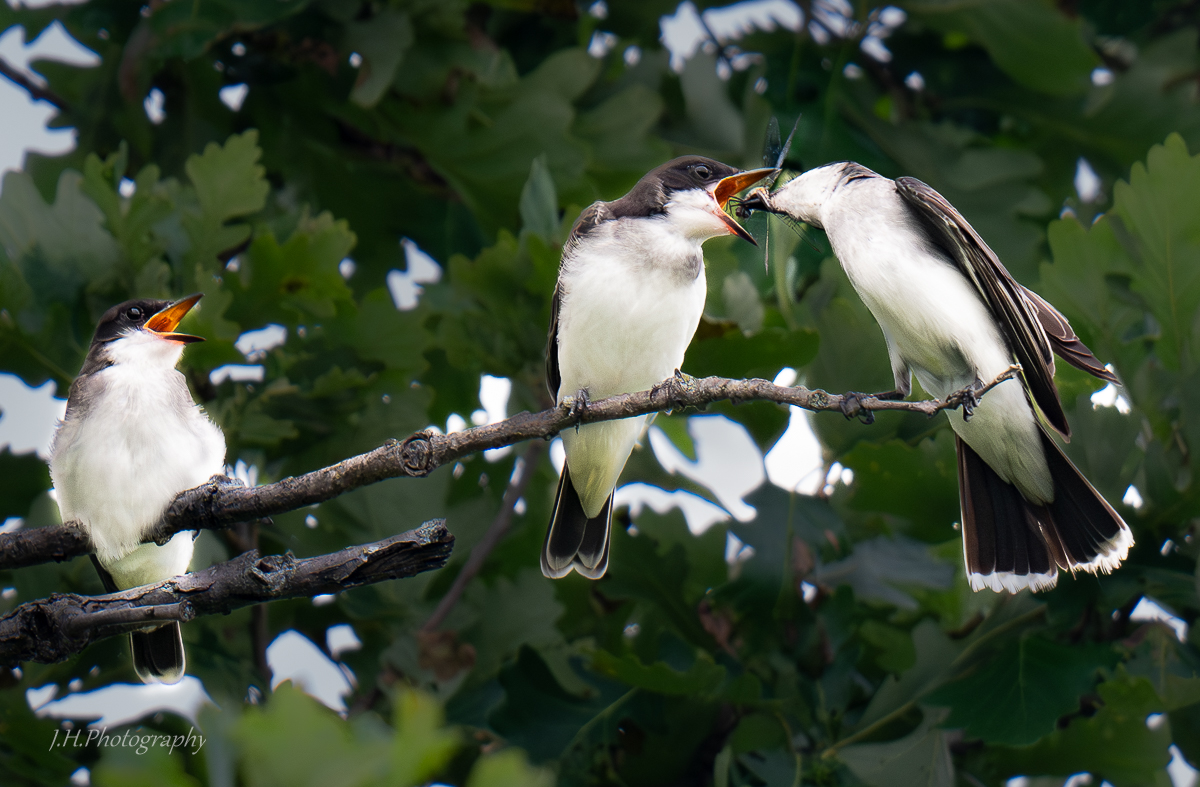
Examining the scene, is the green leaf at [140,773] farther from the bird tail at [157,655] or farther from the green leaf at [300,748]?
the bird tail at [157,655]

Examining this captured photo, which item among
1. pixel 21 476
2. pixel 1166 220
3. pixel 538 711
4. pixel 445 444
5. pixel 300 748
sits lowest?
pixel 538 711

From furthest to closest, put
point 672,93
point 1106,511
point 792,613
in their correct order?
point 672,93 < point 792,613 < point 1106,511

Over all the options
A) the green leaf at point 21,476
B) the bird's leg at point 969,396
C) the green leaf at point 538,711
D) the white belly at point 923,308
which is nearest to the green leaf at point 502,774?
the bird's leg at point 969,396

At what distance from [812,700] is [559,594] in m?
1.09

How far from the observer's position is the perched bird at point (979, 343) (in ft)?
6.64

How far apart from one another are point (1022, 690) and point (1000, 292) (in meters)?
1.17

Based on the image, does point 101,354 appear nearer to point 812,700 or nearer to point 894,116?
point 812,700

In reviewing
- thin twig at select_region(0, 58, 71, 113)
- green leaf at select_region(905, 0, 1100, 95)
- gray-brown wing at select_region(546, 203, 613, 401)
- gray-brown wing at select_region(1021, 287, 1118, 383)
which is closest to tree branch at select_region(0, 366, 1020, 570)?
gray-brown wing at select_region(1021, 287, 1118, 383)

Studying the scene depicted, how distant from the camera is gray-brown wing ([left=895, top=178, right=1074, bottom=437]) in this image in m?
1.94

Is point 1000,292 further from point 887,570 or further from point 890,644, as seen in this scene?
point 890,644

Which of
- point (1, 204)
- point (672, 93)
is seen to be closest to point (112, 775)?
point (1, 204)

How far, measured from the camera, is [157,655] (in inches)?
88.3

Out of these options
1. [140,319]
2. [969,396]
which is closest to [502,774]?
[969,396]

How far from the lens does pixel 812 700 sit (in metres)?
3.38
